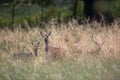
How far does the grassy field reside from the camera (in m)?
7.81

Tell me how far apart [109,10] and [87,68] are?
11132 mm

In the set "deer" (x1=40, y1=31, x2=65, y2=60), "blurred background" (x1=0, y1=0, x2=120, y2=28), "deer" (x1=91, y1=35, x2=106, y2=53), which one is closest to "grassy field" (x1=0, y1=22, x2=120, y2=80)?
"deer" (x1=91, y1=35, x2=106, y2=53)

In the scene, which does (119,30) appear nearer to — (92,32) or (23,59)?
(92,32)

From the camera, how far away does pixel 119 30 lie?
43.3 feet

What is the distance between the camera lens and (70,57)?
9805 millimetres

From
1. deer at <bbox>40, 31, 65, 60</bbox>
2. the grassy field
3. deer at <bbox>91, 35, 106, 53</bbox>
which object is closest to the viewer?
the grassy field

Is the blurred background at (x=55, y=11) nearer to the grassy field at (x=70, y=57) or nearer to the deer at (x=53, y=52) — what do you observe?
the grassy field at (x=70, y=57)

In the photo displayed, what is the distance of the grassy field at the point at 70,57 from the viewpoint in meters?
7.81

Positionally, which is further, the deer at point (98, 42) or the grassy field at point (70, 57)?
the deer at point (98, 42)

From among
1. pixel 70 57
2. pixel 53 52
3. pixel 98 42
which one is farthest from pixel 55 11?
pixel 70 57

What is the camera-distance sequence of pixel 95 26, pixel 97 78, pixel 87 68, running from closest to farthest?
pixel 97 78 < pixel 87 68 < pixel 95 26

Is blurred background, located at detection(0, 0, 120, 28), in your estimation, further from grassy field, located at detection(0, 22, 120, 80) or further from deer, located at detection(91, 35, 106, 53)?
deer, located at detection(91, 35, 106, 53)

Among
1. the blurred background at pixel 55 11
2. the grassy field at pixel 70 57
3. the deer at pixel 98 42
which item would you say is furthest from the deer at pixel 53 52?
the blurred background at pixel 55 11

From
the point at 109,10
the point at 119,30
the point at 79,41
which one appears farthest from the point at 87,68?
the point at 109,10
